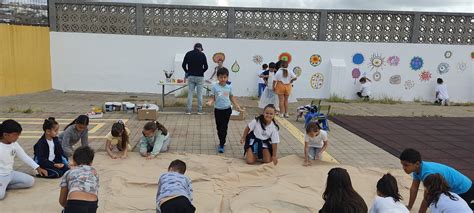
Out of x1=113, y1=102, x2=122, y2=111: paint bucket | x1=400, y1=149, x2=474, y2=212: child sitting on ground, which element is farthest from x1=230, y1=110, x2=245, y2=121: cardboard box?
x1=400, y1=149, x2=474, y2=212: child sitting on ground

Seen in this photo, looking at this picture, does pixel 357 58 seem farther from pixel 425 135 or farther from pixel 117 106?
pixel 117 106

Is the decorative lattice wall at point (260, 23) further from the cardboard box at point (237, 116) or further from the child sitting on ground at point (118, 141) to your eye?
the child sitting on ground at point (118, 141)

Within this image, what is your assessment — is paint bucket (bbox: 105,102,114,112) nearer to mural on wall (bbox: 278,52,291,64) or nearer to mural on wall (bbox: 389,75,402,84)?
mural on wall (bbox: 278,52,291,64)

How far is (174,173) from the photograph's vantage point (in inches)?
146

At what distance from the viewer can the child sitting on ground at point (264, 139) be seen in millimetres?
5982

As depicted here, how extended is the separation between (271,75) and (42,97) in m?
7.46

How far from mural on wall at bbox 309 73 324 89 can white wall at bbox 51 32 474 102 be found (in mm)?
131

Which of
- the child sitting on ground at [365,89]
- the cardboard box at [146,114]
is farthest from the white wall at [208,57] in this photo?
the cardboard box at [146,114]

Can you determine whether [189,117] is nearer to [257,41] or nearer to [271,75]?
[271,75]

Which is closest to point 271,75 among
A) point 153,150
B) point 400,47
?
point 153,150

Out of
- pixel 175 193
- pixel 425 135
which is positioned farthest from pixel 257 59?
pixel 175 193

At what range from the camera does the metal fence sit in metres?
12.1

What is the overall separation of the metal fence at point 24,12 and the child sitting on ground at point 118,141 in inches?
328

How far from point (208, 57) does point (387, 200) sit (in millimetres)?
11298
